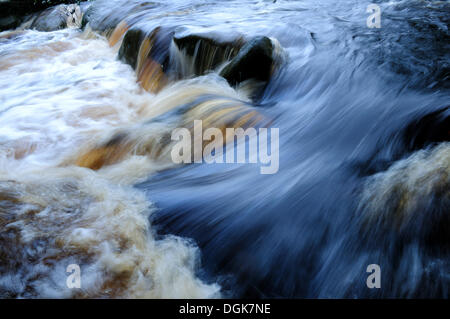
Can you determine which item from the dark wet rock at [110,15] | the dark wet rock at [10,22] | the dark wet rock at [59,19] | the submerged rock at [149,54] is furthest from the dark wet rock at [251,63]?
the dark wet rock at [10,22]

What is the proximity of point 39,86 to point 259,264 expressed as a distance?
6.05m

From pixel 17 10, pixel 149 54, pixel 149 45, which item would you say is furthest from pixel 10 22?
pixel 149 54

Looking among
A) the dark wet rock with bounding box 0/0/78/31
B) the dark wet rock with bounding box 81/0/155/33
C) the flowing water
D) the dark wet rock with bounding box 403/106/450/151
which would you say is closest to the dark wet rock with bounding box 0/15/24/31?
the dark wet rock with bounding box 0/0/78/31

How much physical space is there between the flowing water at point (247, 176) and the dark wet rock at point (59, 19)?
22.5ft

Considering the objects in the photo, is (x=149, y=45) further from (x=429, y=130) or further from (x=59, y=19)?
(x=59, y=19)

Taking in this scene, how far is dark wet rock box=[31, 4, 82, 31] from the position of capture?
12164 mm

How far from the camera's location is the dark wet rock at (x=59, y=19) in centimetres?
1216

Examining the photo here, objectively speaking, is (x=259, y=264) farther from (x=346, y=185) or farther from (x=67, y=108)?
(x=67, y=108)

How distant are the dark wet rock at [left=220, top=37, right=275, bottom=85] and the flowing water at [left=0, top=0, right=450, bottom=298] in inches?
5.6

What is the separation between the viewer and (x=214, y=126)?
4.02 meters

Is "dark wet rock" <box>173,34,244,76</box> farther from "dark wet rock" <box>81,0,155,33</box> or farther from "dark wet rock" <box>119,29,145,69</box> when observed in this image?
"dark wet rock" <box>81,0,155,33</box>

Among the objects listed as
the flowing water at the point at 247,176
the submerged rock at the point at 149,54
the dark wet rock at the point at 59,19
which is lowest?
the flowing water at the point at 247,176

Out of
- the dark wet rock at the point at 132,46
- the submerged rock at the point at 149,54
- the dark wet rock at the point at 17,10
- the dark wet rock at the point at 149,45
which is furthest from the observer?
the dark wet rock at the point at 17,10

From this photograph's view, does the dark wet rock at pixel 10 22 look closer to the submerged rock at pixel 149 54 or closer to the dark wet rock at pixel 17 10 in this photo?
the dark wet rock at pixel 17 10
